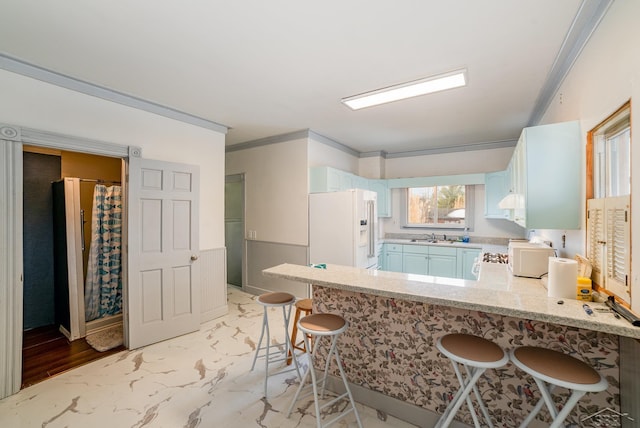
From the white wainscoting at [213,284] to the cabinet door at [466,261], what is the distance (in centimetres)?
392

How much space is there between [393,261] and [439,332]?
3.63m

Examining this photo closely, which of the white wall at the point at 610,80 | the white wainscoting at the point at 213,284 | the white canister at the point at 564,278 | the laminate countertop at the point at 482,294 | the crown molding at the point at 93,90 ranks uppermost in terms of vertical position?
the crown molding at the point at 93,90

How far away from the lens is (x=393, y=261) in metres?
5.48

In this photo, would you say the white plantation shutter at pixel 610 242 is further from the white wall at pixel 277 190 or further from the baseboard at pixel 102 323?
the baseboard at pixel 102 323

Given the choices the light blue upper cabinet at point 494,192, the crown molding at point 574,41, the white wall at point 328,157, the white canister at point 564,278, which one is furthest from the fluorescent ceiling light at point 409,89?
the light blue upper cabinet at point 494,192

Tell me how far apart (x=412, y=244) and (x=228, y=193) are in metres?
3.92

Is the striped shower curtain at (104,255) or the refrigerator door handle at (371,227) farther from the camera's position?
the refrigerator door handle at (371,227)

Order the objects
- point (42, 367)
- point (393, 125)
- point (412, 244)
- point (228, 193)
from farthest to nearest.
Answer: point (228, 193) < point (412, 244) < point (393, 125) < point (42, 367)

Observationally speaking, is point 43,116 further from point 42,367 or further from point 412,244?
point 412,244

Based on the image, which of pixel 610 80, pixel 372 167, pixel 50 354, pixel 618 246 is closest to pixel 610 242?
pixel 618 246

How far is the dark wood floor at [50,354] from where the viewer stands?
260cm

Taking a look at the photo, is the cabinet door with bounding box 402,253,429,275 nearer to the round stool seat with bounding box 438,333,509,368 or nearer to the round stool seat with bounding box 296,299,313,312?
the round stool seat with bounding box 296,299,313,312

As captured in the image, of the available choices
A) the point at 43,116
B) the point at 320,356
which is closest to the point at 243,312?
the point at 320,356

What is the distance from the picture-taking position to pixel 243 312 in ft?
13.7
